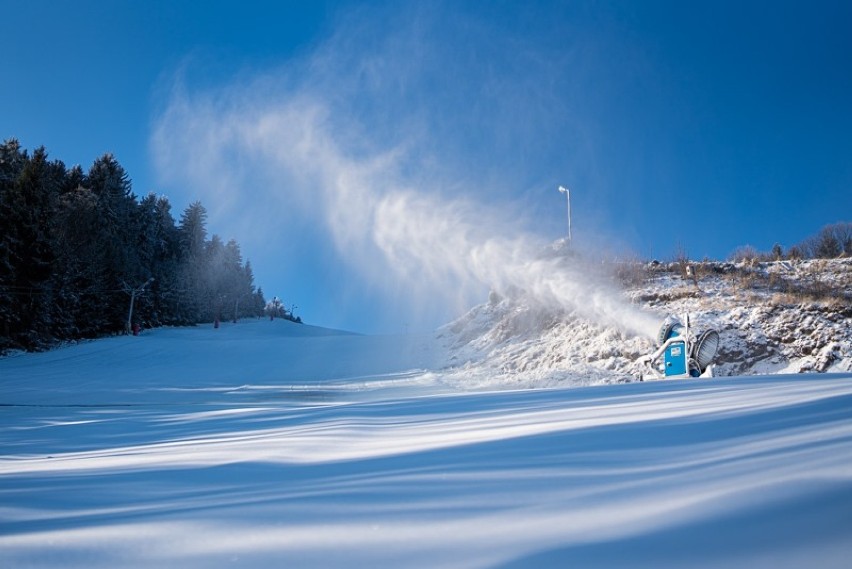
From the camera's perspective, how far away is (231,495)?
76.3 inches

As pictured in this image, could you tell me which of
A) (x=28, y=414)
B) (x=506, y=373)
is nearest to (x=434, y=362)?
(x=506, y=373)

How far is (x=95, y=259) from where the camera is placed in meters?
32.5

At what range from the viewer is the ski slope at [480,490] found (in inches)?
45.4

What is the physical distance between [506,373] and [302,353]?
11182 mm

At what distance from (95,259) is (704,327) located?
123 ft

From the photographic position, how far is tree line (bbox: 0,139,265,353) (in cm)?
2528

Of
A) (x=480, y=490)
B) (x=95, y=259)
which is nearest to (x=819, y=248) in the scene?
(x=480, y=490)

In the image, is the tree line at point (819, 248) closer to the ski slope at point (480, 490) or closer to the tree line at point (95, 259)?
the ski slope at point (480, 490)

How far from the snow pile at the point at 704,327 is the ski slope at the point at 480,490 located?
8.53 m

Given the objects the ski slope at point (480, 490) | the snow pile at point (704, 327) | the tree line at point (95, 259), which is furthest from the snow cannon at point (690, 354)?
the tree line at point (95, 259)

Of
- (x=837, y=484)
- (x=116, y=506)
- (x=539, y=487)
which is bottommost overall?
(x=116, y=506)

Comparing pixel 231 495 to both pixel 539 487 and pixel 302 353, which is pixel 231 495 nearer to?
pixel 539 487

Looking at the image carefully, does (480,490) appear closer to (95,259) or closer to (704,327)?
(704,327)

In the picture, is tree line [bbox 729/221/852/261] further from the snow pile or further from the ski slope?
the ski slope
